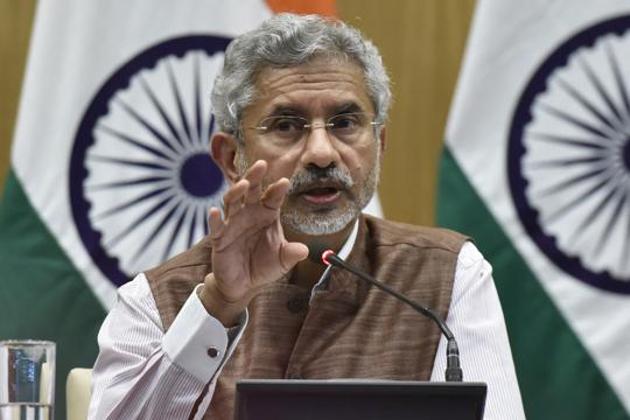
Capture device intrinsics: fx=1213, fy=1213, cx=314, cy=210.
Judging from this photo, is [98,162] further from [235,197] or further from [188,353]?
[235,197]

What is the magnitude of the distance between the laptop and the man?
60 centimetres

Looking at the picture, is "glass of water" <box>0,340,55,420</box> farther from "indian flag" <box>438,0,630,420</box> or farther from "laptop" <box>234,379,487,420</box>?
"indian flag" <box>438,0,630,420</box>

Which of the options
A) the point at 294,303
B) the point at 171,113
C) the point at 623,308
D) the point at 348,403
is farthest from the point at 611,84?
the point at 348,403

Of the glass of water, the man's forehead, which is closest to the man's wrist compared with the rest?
the glass of water

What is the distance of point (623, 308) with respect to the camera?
344 centimetres

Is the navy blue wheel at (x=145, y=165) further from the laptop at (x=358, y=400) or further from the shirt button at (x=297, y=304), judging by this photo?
the laptop at (x=358, y=400)

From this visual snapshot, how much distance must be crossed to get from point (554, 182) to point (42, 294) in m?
1.51

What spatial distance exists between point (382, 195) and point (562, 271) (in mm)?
561

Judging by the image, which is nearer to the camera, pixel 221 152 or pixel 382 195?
pixel 221 152

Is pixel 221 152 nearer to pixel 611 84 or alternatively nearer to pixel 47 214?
pixel 47 214

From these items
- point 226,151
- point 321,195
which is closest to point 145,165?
point 226,151

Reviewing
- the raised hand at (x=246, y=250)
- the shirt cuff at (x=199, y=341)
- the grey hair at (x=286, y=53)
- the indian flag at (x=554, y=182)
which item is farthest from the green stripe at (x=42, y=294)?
the raised hand at (x=246, y=250)

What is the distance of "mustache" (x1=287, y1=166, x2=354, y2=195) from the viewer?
2.31 metres

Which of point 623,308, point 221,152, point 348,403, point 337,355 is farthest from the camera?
point 623,308
